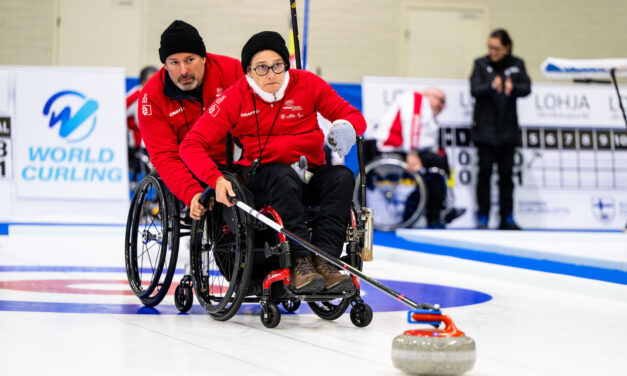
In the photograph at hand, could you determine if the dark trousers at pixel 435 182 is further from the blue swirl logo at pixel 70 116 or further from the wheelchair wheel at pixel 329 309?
the wheelchair wheel at pixel 329 309

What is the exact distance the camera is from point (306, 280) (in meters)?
2.69

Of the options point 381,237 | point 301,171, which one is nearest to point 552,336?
point 301,171

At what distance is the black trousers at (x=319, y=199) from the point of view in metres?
2.75

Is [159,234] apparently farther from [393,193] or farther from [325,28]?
[325,28]

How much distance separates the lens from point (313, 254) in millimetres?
2828

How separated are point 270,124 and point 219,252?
1.60ft

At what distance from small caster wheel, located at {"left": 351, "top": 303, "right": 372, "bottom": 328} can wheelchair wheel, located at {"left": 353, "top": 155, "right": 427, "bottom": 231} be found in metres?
4.44

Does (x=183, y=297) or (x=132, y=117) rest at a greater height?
(x=132, y=117)

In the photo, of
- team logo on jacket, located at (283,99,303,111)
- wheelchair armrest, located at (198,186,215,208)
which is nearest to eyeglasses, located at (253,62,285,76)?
team logo on jacket, located at (283,99,303,111)

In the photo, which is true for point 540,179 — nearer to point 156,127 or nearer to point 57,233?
point 57,233

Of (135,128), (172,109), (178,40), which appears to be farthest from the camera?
(135,128)

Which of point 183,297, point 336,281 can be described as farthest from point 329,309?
point 183,297

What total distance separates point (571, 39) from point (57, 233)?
8.03 meters

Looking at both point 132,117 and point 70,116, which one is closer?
point 70,116
